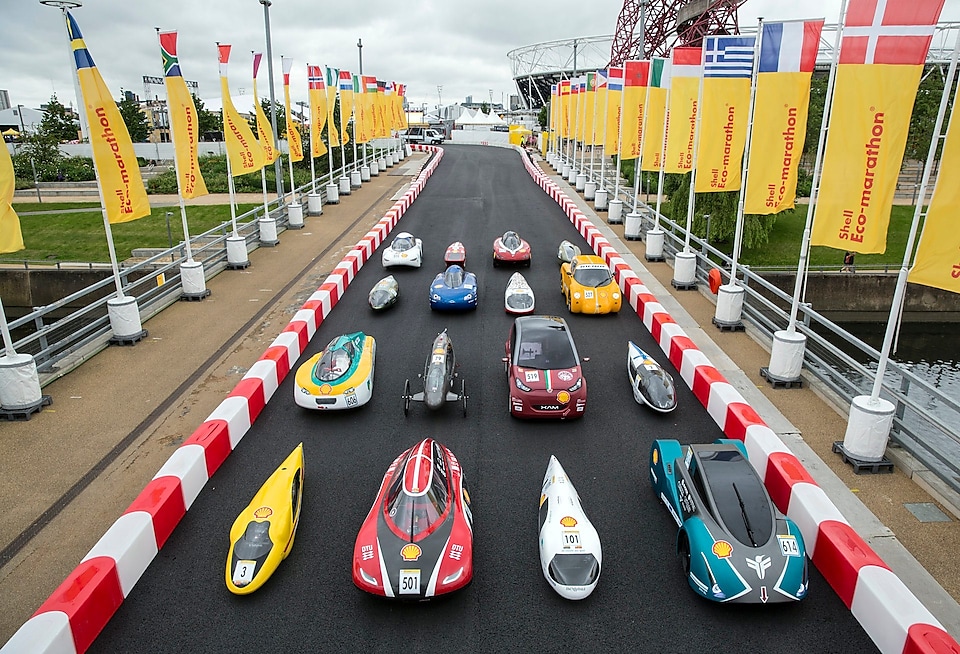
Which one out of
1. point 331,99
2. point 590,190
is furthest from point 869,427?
point 331,99

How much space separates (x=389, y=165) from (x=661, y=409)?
42473 millimetres

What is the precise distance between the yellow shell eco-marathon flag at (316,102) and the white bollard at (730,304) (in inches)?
760

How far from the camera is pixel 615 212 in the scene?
26422mm

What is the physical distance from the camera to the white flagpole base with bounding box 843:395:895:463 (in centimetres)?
902

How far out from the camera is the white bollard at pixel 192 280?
1684cm

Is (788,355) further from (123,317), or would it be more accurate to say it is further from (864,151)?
(123,317)

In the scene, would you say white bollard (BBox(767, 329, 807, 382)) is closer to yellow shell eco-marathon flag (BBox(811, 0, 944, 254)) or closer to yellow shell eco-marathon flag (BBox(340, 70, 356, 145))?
yellow shell eco-marathon flag (BBox(811, 0, 944, 254))

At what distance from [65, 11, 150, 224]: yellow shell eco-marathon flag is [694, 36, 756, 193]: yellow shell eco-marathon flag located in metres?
12.3

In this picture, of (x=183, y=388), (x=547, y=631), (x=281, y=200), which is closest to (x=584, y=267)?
(x=183, y=388)

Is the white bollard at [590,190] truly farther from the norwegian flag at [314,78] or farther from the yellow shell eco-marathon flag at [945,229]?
the yellow shell eco-marathon flag at [945,229]

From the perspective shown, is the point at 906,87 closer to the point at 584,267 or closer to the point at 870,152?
the point at 870,152

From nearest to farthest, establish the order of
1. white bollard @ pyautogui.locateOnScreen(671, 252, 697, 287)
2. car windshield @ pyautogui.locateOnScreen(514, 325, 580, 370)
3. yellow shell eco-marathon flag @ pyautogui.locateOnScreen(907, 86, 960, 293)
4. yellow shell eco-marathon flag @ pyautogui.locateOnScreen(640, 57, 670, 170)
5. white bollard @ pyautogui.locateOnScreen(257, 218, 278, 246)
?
yellow shell eco-marathon flag @ pyautogui.locateOnScreen(907, 86, 960, 293) → car windshield @ pyautogui.locateOnScreen(514, 325, 580, 370) → white bollard @ pyautogui.locateOnScreen(671, 252, 697, 287) → yellow shell eco-marathon flag @ pyautogui.locateOnScreen(640, 57, 670, 170) → white bollard @ pyautogui.locateOnScreen(257, 218, 278, 246)

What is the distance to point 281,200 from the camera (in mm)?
25984

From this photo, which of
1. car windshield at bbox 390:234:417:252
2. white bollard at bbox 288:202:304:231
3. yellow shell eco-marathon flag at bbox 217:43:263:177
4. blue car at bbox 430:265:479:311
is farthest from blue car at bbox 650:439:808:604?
white bollard at bbox 288:202:304:231
